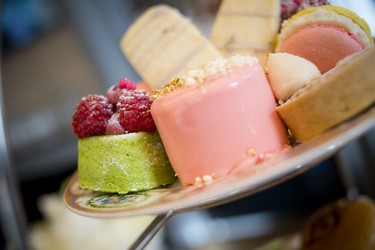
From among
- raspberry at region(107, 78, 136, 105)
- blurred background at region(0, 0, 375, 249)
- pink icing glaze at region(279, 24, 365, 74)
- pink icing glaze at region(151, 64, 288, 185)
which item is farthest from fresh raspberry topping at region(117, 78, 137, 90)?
blurred background at region(0, 0, 375, 249)

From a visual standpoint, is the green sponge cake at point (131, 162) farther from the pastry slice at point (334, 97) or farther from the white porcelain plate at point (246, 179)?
the pastry slice at point (334, 97)

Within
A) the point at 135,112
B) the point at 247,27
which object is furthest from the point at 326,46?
the point at 135,112

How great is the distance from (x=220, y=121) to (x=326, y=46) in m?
0.16

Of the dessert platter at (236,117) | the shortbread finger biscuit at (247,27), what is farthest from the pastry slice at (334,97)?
the shortbread finger biscuit at (247,27)

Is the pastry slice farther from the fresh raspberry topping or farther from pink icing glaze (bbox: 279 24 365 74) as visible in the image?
the fresh raspberry topping

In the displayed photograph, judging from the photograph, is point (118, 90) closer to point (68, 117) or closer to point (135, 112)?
point (135, 112)

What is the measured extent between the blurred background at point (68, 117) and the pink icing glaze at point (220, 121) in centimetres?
146

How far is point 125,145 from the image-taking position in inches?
23.6

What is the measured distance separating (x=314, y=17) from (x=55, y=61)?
1.97 metres

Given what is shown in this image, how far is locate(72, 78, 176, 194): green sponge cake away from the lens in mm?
595

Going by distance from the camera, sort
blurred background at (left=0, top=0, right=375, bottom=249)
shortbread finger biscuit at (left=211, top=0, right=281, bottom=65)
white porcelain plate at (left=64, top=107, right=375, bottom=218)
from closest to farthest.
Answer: white porcelain plate at (left=64, top=107, right=375, bottom=218), shortbread finger biscuit at (left=211, top=0, right=281, bottom=65), blurred background at (left=0, top=0, right=375, bottom=249)

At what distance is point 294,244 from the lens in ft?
3.24

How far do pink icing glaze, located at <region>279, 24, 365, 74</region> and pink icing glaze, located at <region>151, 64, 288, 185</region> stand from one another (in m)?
0.07

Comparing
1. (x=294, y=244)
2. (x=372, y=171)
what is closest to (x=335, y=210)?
(x=294, y=244)
